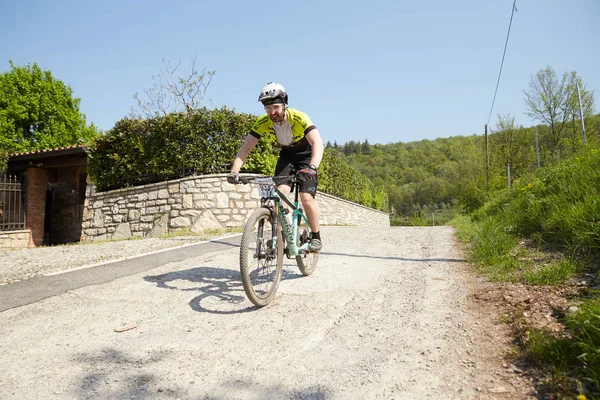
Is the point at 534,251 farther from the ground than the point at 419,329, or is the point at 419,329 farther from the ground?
the point at 534,251

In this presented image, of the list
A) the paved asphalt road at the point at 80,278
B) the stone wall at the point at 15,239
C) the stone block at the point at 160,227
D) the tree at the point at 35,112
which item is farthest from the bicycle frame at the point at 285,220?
the tree at the point at 35,112

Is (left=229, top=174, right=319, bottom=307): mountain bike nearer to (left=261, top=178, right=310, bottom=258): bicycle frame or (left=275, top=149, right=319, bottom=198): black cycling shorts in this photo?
(left=261, top=178, right=310, bottom=258): bicycle frame

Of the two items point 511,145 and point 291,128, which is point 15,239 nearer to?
point 291,128

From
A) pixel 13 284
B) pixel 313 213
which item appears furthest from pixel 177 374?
pixel 13 284

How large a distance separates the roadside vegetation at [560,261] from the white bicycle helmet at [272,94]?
285 cm

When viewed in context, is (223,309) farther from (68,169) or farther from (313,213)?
(68,169)

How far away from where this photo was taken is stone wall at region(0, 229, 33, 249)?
1275 centimetres

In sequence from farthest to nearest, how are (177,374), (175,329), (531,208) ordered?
(531,208) → (175,329) → (177,374)

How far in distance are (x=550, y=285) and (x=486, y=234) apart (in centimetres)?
232

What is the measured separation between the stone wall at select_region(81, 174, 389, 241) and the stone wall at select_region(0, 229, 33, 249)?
3733 millimetres

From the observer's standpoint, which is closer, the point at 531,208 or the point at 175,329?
the point at 175,329

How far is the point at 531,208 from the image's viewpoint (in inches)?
200

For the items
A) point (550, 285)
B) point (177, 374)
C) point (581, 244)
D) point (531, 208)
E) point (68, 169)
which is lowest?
point (177, 374)

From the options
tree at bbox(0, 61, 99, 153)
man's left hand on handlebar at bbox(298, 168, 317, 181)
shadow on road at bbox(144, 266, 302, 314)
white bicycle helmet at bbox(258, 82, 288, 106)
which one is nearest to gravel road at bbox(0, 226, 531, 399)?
shadow on road at bbox(144, 266, 302, 314)
